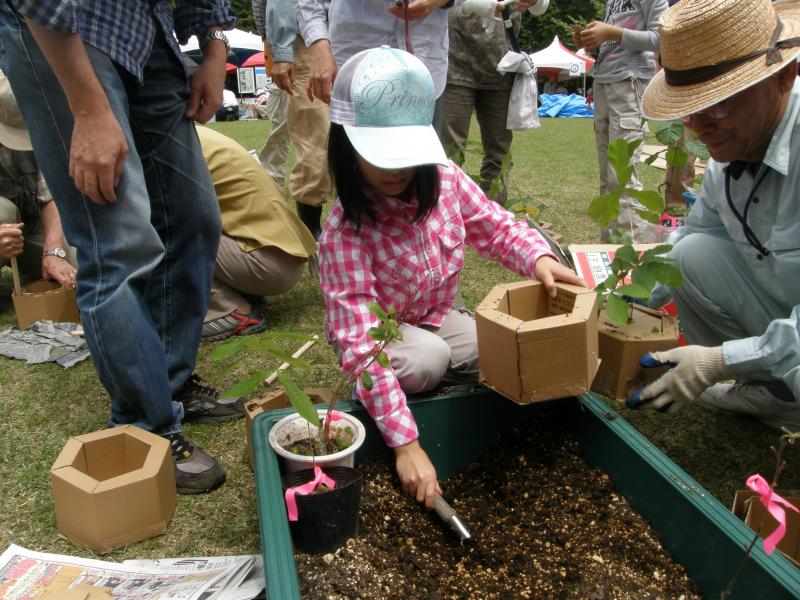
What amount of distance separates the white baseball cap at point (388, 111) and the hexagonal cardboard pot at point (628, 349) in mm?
692

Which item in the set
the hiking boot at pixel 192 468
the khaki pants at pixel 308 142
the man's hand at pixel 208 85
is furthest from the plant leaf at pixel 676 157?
the hiking boot at pixel 192 468

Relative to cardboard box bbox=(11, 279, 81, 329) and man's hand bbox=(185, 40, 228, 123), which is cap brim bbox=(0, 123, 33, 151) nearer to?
cardboard box bbox=(11, 279, 81, 329)

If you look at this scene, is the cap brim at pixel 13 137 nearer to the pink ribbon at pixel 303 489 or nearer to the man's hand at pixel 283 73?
the man's hand at pixel 283 73

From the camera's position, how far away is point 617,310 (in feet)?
5.18

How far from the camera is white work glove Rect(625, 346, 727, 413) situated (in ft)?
5.13

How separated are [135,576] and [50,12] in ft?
3.78

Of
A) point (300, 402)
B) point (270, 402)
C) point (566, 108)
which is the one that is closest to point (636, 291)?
point (300, 402)

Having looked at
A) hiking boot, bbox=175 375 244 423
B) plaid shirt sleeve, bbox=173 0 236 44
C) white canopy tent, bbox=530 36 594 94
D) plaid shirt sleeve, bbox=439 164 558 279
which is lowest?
hiking boot, bbox=175 375 244 423

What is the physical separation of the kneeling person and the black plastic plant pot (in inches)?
55.5

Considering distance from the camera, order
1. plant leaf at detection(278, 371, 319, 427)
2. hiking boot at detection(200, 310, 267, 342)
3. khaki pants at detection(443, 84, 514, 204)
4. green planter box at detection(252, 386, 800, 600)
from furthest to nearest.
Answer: khaki pants at detection(443, 84, 514, 204) → hiking boot at detection(200, 310, 267, 342) → plant leaf at detection(278, 371, 319, 427) → green planter box at detection(252, 386, 800, 600)

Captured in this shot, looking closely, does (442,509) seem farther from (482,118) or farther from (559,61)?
(559,61)

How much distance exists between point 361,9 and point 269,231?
0.94 meters

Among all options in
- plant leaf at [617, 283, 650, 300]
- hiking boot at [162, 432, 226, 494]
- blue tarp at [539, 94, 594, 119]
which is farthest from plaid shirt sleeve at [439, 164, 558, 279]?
blue tarp at [539, 94, 594, 119]

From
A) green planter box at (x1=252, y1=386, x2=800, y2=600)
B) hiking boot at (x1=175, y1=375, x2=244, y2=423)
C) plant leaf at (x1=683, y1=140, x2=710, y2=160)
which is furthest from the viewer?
plant leaf at (x1=683, y1=140, x2=710, y2=160)
